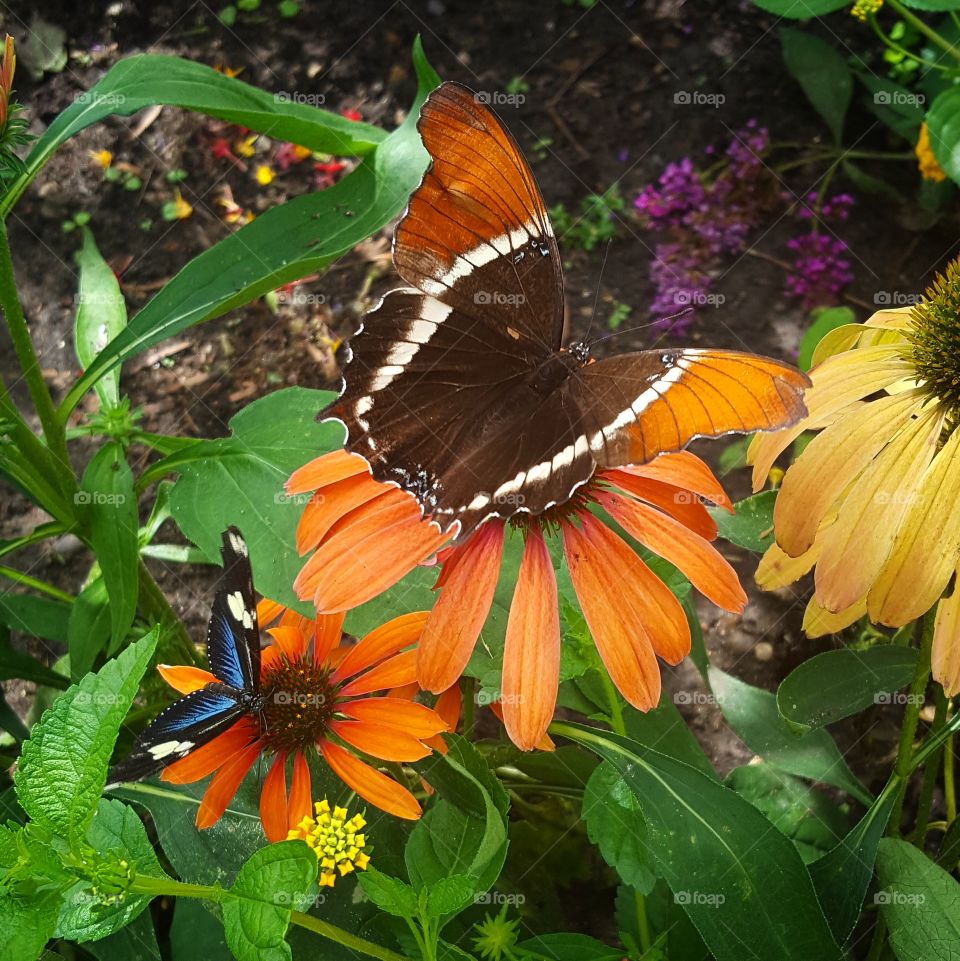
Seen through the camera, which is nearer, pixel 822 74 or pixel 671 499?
pixel 671 499

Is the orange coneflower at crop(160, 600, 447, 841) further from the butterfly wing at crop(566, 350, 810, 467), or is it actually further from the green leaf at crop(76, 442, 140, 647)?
the butterfly wing at crop(566, 350, 810, 467)

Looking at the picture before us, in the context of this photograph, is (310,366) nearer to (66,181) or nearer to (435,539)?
(66,181)

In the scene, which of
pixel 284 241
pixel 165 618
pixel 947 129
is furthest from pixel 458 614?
pixel 947 129

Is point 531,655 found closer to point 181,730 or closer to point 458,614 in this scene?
point 458,614

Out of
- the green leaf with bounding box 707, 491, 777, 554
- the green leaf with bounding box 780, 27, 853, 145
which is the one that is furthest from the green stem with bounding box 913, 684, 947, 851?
the green leaf with bounding box 780, 27, 853, 145

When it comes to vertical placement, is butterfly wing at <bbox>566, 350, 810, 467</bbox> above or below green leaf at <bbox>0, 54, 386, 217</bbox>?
below
